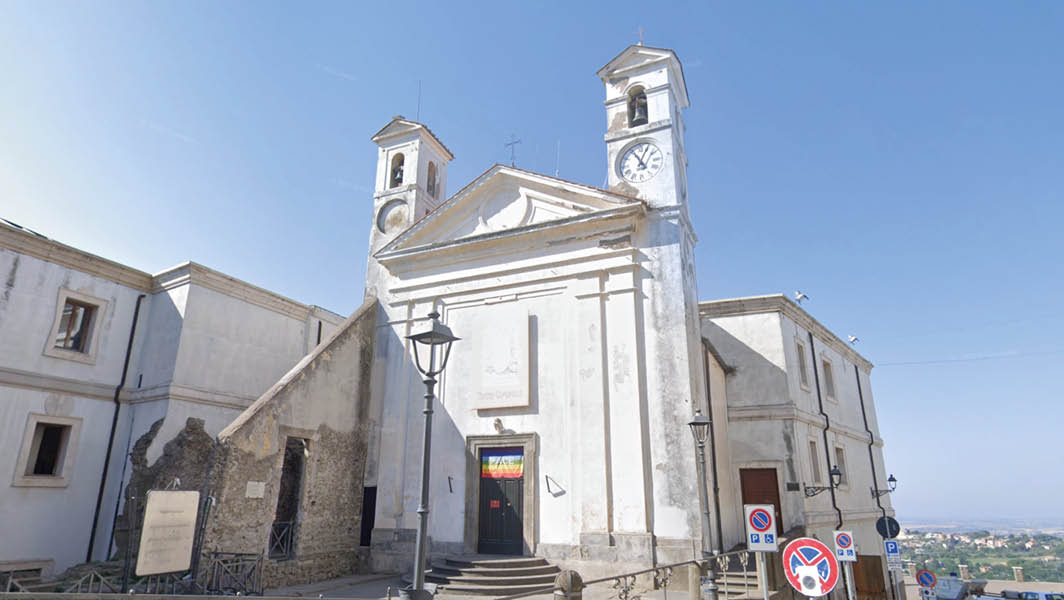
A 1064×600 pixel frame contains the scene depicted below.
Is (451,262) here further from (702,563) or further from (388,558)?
(702,563)

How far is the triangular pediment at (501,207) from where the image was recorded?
15883mm

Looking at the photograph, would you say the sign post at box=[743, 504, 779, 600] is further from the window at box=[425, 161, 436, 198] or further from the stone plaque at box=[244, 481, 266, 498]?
the window at box=[425, 161, 436, 198]

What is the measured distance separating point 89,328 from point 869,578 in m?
24.6

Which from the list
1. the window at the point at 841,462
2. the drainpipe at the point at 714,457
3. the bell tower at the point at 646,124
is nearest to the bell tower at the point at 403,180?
the bell tower at the point at 646,124

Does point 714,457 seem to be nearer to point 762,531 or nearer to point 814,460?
point 814,460

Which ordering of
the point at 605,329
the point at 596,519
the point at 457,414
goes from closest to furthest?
the point at 596,519, the point at 605,329, the point at 457,414

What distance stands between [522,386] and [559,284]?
273 centimetres

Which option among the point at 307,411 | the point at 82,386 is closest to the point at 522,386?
the point at 307,411

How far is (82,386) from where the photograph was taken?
601 inches

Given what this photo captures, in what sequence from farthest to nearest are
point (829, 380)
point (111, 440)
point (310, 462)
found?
point (829, 380) < point (111, 440) < point (310, 462)

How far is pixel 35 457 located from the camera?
14352 millimetres

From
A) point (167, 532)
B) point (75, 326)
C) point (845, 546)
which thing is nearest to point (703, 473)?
point (845, 546)

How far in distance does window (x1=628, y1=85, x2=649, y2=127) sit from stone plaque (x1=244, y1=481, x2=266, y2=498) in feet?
41.4

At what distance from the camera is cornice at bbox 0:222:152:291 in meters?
14.3
